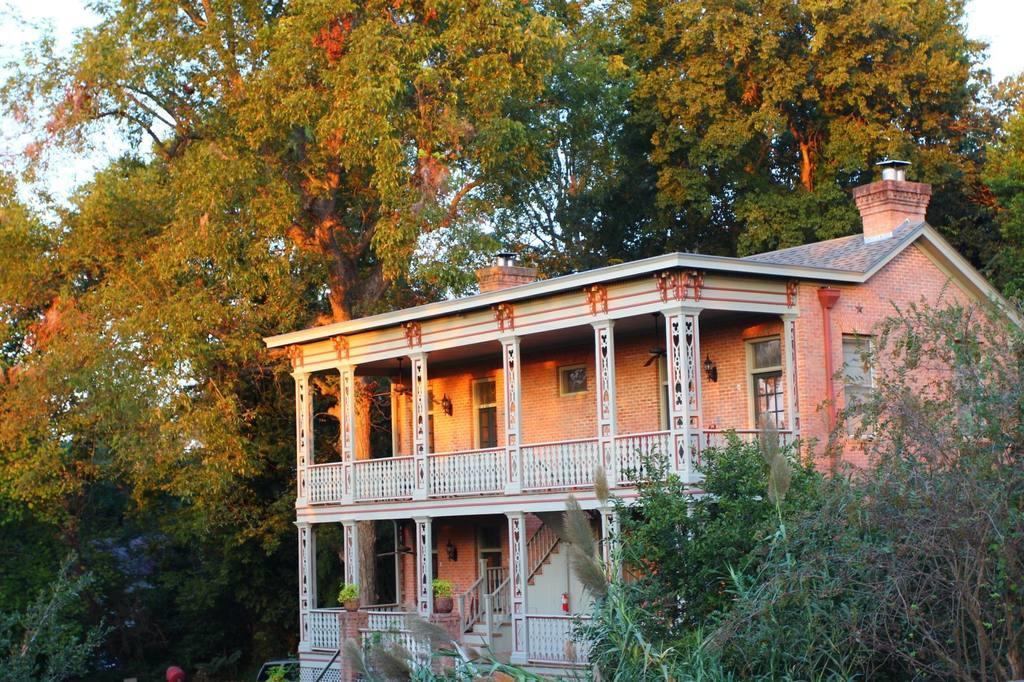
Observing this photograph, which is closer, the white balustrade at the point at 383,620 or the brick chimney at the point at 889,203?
the brick chimney at the point at 889,203

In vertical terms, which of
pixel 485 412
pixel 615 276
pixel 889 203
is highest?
pixel 889 203

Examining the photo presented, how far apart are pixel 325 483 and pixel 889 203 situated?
1221 cm

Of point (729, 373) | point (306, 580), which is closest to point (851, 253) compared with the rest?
point (729, 373)

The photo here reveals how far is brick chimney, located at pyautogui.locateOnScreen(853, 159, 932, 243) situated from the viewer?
1013 inches

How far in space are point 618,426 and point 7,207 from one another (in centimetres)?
1358

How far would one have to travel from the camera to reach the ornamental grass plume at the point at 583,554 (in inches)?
400

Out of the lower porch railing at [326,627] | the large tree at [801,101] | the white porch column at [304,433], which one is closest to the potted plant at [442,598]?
the lower porch railing at [326,627]

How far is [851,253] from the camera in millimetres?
25328

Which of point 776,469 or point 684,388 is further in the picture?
point 684,388

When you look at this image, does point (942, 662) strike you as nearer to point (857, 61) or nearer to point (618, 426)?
point (618, 426)

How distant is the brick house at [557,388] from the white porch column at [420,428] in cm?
4

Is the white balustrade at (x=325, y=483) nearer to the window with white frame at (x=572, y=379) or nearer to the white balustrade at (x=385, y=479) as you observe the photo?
the white balustrade at (x=385, y=479)

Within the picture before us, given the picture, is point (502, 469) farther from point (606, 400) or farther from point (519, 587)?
point (606, 400)

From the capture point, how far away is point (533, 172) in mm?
33000
